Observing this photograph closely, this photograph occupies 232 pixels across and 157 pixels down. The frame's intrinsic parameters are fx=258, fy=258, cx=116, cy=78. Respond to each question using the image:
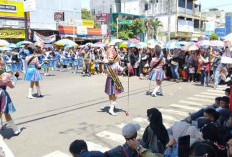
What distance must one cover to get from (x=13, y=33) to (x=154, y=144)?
25.4m

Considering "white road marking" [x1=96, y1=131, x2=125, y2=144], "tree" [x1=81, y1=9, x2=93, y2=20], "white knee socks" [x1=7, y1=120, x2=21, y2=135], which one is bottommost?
"white road marking" [x1=96, y1=131, x2=125, y2=144]

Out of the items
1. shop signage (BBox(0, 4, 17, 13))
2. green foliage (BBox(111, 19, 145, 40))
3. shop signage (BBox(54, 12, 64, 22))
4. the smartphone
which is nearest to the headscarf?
the smartphone

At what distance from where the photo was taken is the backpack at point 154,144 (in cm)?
389

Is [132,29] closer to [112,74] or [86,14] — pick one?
[86,14]

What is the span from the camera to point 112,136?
593 cm

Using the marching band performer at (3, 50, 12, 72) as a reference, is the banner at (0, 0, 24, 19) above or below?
above

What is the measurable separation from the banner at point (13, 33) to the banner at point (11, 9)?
1.44 m

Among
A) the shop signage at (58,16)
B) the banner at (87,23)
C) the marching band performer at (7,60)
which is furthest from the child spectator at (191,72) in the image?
the banner at (87,23)

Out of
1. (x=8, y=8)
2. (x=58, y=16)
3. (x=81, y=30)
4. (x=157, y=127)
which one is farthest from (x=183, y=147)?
(x=81, y=30)

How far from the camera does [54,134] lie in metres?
6.08

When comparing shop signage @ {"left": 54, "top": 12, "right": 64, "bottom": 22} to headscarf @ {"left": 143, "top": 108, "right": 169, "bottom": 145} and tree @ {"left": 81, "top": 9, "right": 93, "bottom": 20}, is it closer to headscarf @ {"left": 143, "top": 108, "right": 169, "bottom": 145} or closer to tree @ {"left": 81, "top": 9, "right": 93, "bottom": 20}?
tree @ {"left": 81, "top": 9, "right": 93, "bottom": 20}

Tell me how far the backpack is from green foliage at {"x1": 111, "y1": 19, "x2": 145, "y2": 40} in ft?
120

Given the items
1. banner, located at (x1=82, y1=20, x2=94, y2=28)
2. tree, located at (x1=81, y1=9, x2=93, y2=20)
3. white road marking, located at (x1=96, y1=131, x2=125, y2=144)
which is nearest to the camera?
white road marking, located at (x1=96, y1=131, x2=125, y2=144)

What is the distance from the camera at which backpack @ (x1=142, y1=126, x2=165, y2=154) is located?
389cm
